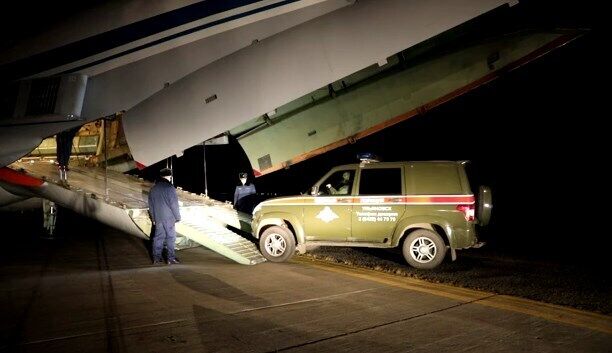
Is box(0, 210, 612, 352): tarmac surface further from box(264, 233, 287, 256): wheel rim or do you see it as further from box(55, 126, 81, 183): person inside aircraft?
box(55, 126, 81, 183): person inside aircraft

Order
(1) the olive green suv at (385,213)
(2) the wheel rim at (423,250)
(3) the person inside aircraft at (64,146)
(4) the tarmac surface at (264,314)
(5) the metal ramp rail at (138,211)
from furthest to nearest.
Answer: (3) the person inside aircraft at (64,146) → (5) the metal ramp rail at (138,211) → (2) the wheel rim at (423,250) → (1) the olive green suv at (385,213) → (4) the tarmac surface at (264,314)

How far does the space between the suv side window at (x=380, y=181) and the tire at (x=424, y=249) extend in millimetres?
924

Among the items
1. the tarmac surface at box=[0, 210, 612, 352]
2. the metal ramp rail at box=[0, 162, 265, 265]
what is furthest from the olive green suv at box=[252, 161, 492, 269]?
the tarmac surface at box=[0, 210, 612, 352]

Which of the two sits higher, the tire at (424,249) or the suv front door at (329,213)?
the suv front door at (329,213)

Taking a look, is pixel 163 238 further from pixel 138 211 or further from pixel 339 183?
pixel 339 183

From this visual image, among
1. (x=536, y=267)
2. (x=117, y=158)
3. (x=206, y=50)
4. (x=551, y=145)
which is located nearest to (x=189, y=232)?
(x=206, y=50)

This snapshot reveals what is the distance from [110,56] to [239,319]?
6.74 m

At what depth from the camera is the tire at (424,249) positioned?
27.1ft

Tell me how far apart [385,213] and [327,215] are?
112 cm

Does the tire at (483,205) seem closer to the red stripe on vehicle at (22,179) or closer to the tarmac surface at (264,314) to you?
the tarmac surface at (264,314)

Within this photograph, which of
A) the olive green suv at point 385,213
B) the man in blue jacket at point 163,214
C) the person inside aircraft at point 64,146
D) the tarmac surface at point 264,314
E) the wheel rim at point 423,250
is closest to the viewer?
the tarmac surface at point 264,314

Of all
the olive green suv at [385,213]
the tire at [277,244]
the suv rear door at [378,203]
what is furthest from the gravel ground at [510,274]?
the tire at [277,244]

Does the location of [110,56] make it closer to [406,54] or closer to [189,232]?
[189,232]

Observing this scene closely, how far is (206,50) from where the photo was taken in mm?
9516
